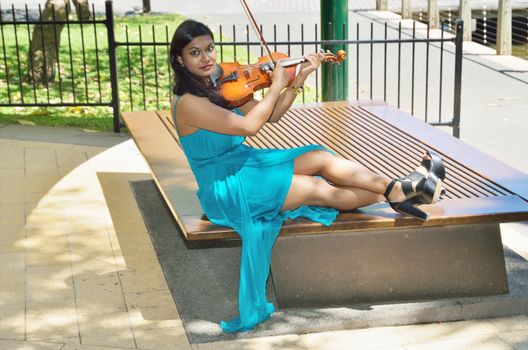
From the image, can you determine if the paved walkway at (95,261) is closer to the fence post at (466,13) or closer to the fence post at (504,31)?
the fence post at (504,31)

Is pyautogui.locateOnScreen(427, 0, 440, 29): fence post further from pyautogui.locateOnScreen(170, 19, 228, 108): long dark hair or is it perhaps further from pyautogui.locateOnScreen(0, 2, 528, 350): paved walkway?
pyautogui.locateOnScreen(170, 19, 228, 108): long dark hair

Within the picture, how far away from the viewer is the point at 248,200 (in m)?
5.13

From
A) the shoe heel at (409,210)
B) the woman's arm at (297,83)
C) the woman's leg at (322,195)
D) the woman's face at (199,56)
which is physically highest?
the woman's face at (199,56)

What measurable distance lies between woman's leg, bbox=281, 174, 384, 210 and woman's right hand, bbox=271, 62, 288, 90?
0.50m

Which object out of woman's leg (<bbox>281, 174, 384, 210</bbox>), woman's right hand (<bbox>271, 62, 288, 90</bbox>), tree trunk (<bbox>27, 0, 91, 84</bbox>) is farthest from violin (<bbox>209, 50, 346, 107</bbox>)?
tree trunk (<bbox>27, 0, 91, 84</bbox>)

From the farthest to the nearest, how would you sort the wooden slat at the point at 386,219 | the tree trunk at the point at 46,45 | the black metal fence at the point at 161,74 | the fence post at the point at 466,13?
1. the fence post at the point at 466,13
2. the tree trunk at the point at 46,45
3. the black metal fence at the point at 161,74
4. the wooden slat at the point at 386,219

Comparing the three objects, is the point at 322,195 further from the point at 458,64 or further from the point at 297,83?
the point at 458,64

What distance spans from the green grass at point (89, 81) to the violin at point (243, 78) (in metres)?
3.50

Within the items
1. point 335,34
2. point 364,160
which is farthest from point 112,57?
point 364,160

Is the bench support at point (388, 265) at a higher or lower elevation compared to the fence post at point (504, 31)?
lower

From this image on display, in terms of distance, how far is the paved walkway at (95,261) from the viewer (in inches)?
200

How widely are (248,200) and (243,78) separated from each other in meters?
0.79

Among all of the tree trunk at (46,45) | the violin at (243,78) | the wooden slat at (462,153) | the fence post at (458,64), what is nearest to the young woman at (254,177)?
the violin at (243,78)

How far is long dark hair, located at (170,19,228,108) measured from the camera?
5230 millimetres
